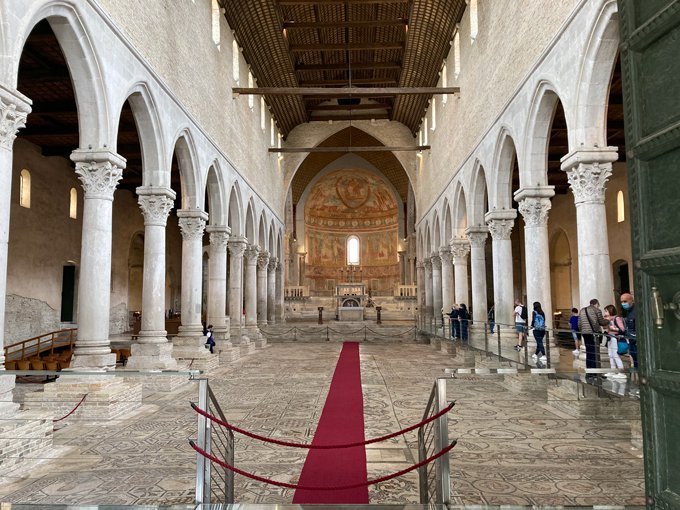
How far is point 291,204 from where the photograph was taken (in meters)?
42.8

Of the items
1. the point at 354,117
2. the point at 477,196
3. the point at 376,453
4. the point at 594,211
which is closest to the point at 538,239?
the point at 594,211

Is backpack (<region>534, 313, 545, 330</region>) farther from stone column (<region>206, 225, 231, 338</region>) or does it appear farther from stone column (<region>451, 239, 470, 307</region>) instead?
stone column (<region>206, 225, 231, 338</region>)

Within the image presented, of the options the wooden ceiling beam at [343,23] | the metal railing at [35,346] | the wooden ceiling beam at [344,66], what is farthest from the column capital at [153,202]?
the wooden ceiling beam at [344,66]

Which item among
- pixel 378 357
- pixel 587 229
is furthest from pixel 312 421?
pixel 378 357

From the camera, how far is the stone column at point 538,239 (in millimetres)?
12805

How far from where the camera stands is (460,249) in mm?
22453

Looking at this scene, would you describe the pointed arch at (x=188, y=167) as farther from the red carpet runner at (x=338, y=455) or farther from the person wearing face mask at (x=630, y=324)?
the person wearing face mask at (x=630, y=324)

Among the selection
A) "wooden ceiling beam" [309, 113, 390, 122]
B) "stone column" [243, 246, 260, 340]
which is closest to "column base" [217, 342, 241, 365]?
"stone column" [243, 246, 260, 340]

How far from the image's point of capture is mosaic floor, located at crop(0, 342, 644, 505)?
4992 millimetres

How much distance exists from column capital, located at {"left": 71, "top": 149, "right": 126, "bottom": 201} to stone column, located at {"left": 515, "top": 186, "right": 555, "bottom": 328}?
9.16m

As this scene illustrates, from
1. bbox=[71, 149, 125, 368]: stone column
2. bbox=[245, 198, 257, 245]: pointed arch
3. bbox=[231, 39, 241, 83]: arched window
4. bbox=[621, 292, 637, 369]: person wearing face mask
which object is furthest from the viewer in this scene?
bbox=[245, 198, 257, 245]: pointed arch

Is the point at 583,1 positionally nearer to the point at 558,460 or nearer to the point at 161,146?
the point at 558,460

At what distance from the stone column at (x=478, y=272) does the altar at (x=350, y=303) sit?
37.4 feet

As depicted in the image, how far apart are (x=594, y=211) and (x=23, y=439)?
9.45 meters
